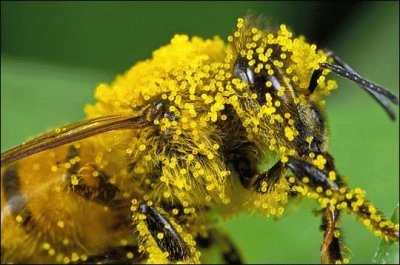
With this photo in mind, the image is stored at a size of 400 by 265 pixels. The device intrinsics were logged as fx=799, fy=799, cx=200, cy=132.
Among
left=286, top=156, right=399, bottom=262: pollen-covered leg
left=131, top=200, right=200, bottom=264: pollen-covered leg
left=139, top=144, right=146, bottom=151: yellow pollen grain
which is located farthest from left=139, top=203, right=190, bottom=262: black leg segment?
left=286, top=156, right=399, bottom=262: pollen-covered leg

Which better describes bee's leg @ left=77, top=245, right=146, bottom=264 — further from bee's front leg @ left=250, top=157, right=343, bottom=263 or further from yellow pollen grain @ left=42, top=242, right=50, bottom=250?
bee's front leg @ left=250, top=157, right=343, bottom=263

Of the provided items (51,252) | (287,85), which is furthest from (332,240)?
(51,252)

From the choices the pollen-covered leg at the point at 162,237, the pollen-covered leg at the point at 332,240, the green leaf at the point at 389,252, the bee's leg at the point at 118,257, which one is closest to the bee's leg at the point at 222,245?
the bee's leg at the point at 118,257

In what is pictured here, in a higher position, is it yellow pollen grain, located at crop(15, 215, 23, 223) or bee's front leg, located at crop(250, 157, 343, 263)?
yellow pollen grain, located at crop(15, 215, 23, 223)

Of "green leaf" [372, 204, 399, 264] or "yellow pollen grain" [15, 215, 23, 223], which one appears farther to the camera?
"yellow pollen grain" [15, 215, 23, 223]

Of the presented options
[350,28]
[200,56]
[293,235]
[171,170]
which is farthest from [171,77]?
[350,28]

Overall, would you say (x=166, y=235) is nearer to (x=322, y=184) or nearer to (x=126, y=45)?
(x=322, y=184)

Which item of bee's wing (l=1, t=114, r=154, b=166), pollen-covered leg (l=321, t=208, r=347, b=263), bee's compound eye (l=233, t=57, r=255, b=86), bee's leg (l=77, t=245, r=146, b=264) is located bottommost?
pollen-covered leg (l=321, t=208, r=347, b=263)

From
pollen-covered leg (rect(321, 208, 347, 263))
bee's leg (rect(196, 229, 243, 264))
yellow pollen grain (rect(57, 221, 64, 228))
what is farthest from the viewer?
bee's leg (rect(196, 229, 243, 264))
